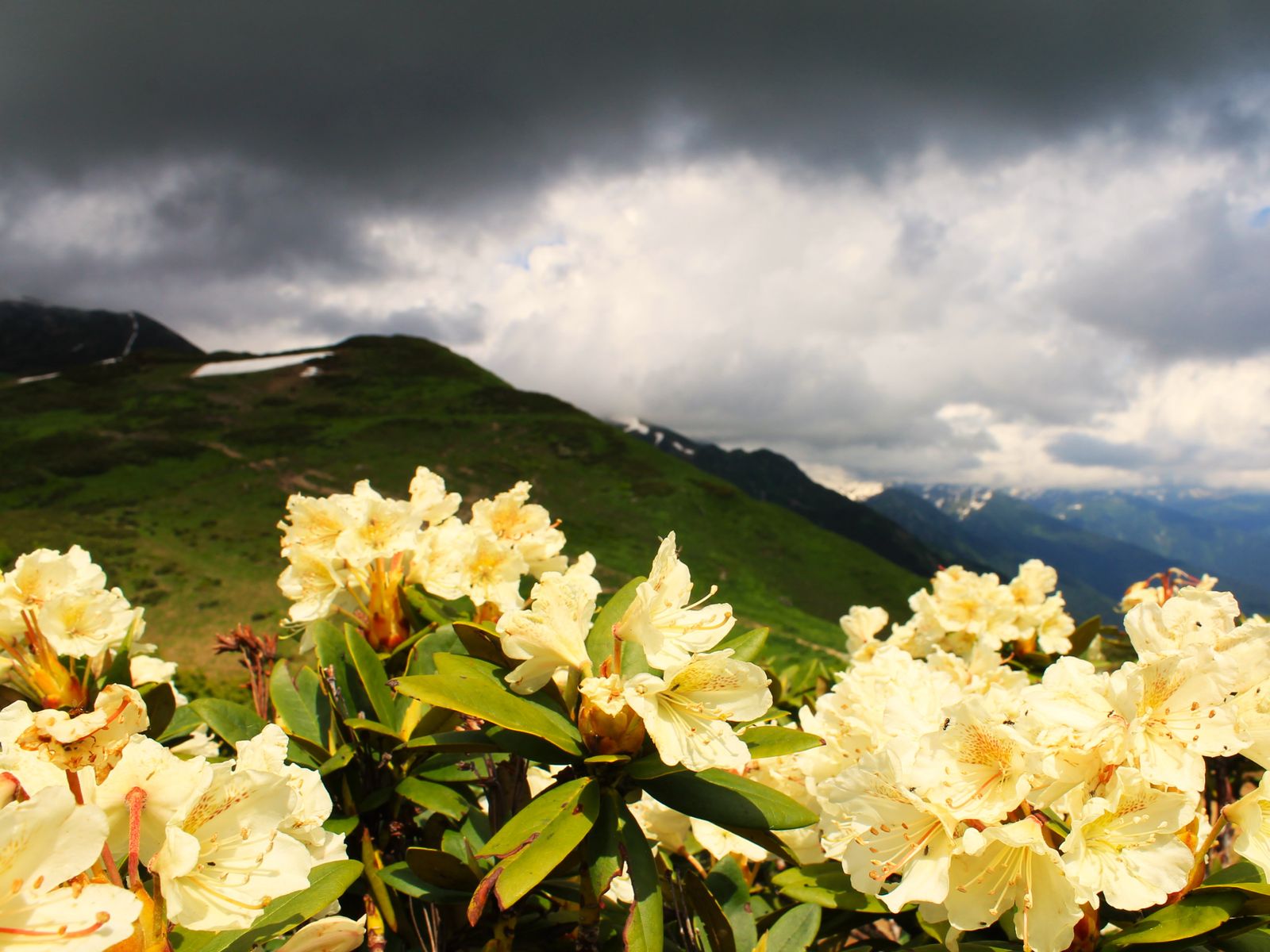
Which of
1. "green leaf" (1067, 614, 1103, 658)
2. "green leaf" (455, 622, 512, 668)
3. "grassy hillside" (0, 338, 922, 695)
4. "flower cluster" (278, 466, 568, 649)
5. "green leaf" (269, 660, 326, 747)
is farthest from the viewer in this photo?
"grassy hillside" (0, 338, 922, 695)

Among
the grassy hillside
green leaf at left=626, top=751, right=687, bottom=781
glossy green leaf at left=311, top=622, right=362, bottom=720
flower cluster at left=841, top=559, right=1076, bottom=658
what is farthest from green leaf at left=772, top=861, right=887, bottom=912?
the grassy hillside

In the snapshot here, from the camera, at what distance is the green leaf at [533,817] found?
115 cm

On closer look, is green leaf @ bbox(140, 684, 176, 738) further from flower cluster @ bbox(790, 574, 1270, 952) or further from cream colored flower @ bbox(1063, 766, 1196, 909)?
cream colored flower @ bbox(1063, 766, 1196, 909)

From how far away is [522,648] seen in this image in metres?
1.30

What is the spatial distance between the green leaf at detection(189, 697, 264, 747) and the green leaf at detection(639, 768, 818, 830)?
43.7 inches

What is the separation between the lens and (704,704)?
1257mm

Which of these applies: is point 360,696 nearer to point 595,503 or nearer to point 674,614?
point 674,614

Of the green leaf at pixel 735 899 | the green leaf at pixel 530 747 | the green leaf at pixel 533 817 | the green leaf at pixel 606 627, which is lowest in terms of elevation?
the green leaf at pixel 735 899

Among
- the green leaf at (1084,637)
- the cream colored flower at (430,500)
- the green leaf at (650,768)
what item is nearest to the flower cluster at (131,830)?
the green leaf at (650,768)

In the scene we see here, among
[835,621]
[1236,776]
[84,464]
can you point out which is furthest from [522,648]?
[84,464]

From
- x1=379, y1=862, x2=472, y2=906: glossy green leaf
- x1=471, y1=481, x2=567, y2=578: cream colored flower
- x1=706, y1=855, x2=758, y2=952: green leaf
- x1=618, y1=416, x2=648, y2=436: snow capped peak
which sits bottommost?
x1=706, y1=855, x2=758, y2=952: green leaf

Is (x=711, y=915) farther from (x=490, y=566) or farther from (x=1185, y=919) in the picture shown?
(x=490, y=566)

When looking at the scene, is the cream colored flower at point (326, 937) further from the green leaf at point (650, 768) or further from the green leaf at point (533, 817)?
the green leaf at point (650, 768)

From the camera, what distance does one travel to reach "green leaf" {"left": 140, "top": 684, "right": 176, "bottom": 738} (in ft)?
5.71
